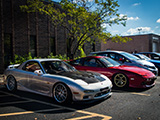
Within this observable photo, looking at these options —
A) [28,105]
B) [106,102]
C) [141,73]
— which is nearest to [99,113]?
[106,102]

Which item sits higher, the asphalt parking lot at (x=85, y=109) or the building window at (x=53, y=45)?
the building window at (x=53, y=45)

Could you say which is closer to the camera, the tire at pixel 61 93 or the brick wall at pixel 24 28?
the tire at pixel 61 93

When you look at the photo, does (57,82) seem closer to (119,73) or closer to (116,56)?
(119,73)

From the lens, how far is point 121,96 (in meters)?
5.86

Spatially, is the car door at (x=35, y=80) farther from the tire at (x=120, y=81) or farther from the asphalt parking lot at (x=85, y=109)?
the tire at (x=120, y=81)

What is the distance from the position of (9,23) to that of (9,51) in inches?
89.0

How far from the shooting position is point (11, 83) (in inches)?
270

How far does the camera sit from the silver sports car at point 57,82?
479 centimetres

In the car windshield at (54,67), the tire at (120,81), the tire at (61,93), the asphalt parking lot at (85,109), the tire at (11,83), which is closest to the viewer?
the asphalt parking lot at (85,109)

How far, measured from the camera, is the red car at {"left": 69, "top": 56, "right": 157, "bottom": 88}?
6.65 metres

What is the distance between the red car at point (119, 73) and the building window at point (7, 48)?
785 cm

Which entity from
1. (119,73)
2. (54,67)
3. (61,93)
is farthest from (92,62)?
(61,93)

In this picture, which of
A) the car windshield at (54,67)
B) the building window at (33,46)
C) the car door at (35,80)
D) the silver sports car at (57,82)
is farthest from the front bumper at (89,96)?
the building window at (33,46)

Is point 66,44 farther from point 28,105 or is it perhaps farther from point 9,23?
point 28,105
